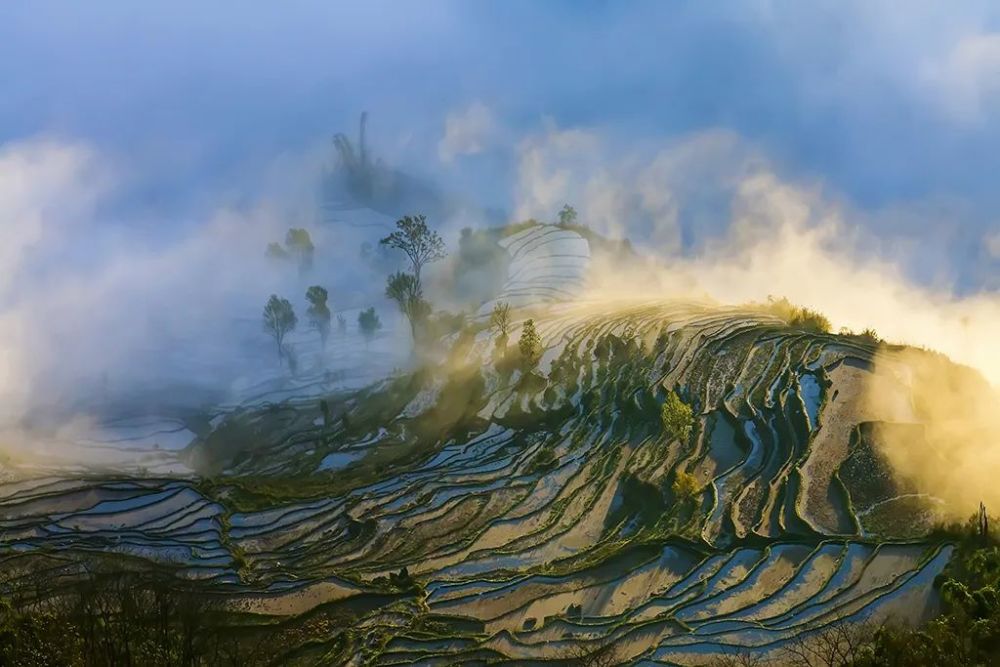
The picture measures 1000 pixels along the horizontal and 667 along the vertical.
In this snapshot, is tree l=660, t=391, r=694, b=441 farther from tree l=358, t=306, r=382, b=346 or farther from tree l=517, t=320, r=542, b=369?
tree l=358, t=306, r=382, b=346

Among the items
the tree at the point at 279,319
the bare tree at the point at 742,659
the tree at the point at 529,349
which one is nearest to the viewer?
the bare tree at the point at 742,659

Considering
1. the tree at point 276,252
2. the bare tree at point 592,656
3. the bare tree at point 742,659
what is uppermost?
the tree at point 276,252

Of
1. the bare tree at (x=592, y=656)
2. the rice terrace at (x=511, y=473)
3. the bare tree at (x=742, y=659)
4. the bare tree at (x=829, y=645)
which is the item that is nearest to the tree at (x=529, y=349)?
the rice terrace at (x=511, y=473)

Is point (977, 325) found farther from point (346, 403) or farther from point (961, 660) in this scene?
point (346, 403)

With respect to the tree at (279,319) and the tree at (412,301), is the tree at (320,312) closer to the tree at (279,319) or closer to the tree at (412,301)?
the tree at (279,319)

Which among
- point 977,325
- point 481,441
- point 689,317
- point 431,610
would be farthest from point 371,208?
point 431,610

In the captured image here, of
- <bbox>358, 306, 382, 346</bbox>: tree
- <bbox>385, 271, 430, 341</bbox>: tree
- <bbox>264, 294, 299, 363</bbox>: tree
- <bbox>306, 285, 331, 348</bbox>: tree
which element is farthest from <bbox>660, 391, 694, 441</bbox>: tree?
<bbox>264, 294, 299, 363</bbox>: tree
